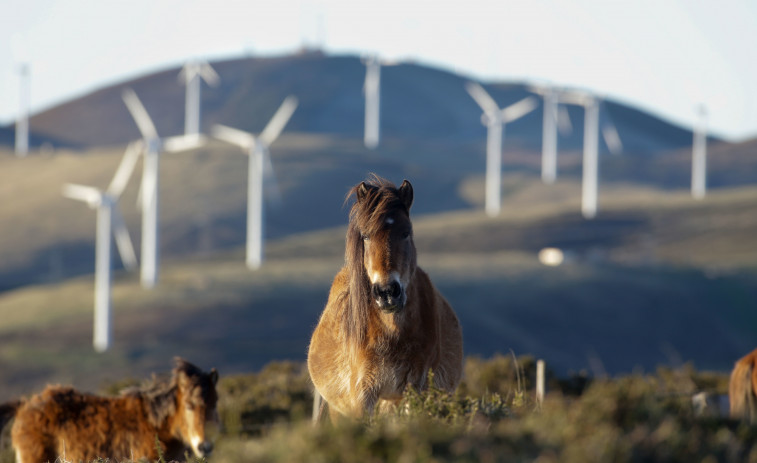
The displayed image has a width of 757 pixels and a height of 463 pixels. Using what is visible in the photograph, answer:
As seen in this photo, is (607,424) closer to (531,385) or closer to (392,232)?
(392,232)

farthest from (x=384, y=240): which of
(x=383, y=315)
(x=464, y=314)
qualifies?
(x=464, y=314)

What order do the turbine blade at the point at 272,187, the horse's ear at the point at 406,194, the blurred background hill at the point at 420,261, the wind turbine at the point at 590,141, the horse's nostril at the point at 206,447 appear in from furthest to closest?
the turbine blade at the point at 272,187, the wind turbine at the point at 590,141, the blurred background hill at the point at 420,261, the horse's nostril at the point at 206,447, the horse's ear at the point at 406,194

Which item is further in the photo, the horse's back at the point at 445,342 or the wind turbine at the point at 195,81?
the wind turbine at the point at 195,81

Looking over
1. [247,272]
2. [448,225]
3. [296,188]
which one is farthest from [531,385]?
[296,188]

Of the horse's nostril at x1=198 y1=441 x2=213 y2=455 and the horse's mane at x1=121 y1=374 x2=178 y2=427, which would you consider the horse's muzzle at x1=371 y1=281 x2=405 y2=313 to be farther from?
the horse's mane at x1=121 y1=374 x2=178 y2=427

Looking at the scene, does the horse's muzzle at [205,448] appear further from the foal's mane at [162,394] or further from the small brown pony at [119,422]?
the foal's mane at [162,394]

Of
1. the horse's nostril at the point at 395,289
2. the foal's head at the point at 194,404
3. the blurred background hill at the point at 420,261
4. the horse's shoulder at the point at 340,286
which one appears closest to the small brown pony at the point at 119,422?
the foal's head at the point at 194,404

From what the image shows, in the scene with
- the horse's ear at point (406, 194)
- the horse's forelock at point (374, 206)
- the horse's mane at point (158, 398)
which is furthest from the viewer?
the horse's mane at point (158, 398)

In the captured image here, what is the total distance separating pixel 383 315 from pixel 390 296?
0.53m

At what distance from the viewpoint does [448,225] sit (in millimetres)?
123125

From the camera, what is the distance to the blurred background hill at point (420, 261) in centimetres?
6631

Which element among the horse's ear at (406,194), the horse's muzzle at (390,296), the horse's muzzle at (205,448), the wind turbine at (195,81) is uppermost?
the wind turbine at (195,81)

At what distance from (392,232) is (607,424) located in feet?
11.1

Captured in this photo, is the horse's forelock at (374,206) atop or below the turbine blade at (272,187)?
below
